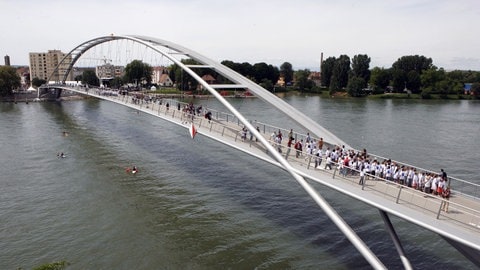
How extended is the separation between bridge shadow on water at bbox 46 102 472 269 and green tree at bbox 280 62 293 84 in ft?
301

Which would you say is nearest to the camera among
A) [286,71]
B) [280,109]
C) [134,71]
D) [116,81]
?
[280,109]

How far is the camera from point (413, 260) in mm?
14703

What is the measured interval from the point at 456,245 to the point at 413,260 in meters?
4.44

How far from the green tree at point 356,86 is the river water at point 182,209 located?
187 feet

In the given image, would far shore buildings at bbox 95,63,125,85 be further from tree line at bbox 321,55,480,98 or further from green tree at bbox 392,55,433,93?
green tree at bbox 392,55,433,93

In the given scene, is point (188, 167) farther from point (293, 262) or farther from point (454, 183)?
point (454, 183)

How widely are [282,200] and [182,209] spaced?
508 cm

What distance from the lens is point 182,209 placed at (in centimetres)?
1984

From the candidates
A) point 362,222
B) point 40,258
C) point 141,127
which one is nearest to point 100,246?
point 40,258

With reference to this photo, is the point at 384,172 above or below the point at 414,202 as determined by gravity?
above

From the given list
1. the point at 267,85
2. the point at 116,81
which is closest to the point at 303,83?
the point at 267,85

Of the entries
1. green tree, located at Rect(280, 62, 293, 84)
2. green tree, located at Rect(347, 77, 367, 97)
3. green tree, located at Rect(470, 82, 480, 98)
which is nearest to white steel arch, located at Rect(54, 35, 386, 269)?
green tree, located at Rect(347, 77, 367, 97)

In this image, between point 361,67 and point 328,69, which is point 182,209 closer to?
→ point 361,67

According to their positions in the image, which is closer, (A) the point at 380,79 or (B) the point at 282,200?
(B) the point at 282,200
